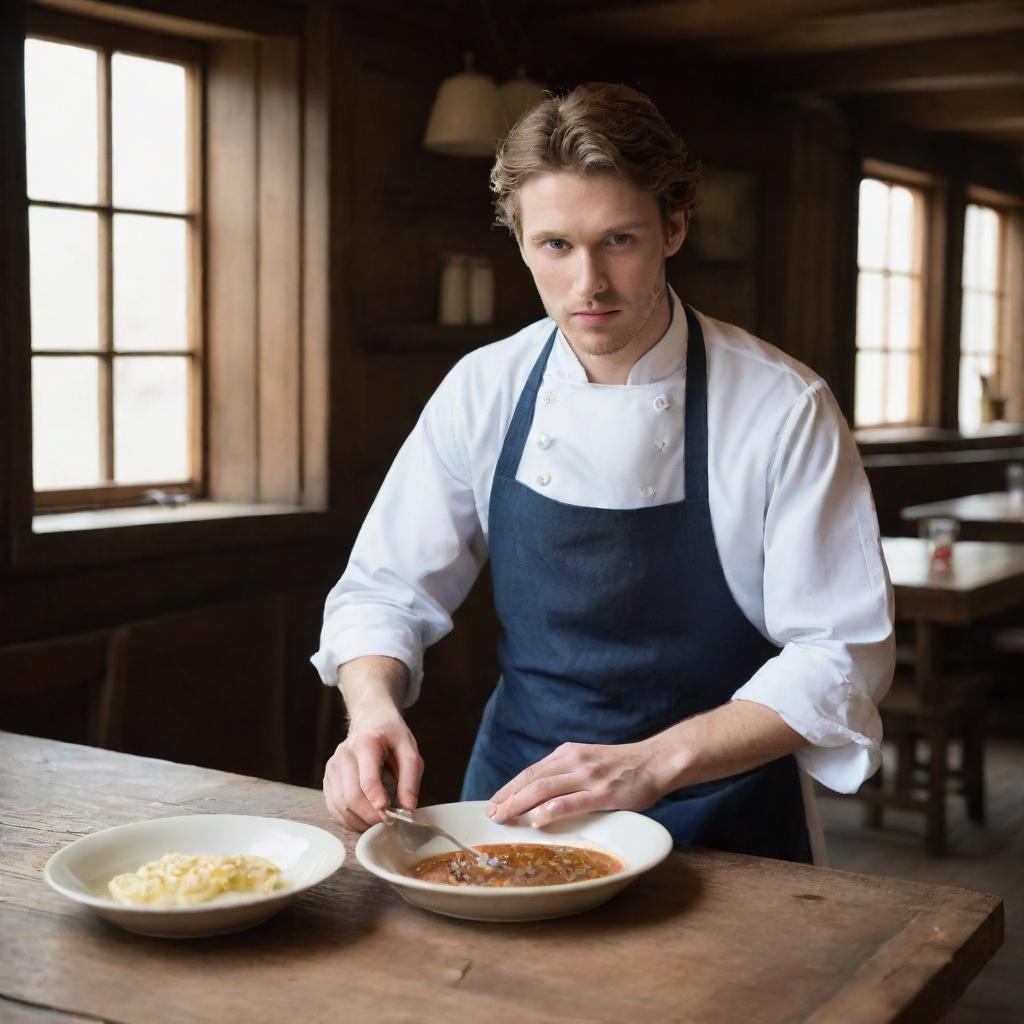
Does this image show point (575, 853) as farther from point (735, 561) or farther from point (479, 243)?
point (479, 243)

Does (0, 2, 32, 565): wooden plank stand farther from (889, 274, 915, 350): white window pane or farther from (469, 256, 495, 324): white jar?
(889, 274, 915, 350): white window pane

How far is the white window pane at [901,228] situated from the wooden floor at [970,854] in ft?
10.4

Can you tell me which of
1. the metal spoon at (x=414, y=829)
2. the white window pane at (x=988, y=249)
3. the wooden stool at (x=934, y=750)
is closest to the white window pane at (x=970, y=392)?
the white window pane at (x=988, y=249)

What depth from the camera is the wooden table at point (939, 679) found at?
4113mm

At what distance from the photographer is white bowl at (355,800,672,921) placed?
1.32 meters

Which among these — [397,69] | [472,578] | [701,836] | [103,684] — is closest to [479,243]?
[397,69]

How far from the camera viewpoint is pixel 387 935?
133 centimetres

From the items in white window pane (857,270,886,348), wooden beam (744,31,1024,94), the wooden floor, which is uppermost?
wooden beam (744,31,1024,94)

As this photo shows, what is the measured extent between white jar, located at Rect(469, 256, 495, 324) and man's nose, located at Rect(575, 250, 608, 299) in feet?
8.37

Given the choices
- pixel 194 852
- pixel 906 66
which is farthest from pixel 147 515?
pixel 906 66

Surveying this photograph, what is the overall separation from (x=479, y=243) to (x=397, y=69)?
615mm

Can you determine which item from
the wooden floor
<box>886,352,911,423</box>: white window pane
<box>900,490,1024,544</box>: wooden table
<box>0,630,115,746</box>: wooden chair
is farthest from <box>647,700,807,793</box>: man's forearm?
<box>886,352,911,423</box>: white window pane

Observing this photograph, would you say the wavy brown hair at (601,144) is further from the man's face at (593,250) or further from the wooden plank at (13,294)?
the wooden plank at (13,294)

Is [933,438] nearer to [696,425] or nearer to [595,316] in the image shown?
[696,425]
